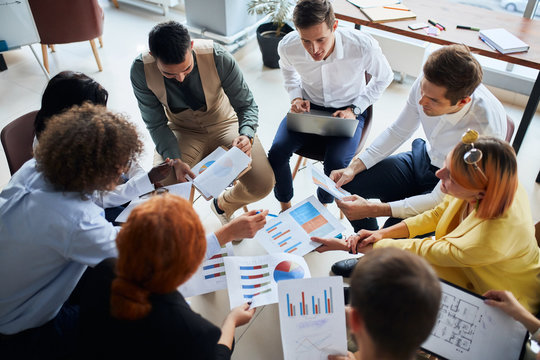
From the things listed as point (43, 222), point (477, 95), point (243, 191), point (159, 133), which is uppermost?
point (477, 95)

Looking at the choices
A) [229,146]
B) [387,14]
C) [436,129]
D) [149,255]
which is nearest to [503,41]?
[387,14]

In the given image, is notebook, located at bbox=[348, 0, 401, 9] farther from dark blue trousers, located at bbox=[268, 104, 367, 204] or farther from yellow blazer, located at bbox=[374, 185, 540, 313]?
yellow blazer, located at bbox=[374, 185, 540, 313]

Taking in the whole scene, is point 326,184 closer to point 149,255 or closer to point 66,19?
point 149,255

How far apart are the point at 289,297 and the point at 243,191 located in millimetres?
884

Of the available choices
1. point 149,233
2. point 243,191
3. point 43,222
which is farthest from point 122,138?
point 243,191

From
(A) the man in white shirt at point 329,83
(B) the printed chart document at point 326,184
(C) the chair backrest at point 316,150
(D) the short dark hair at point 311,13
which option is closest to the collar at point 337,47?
(A) the man in white shirt at point 329,83

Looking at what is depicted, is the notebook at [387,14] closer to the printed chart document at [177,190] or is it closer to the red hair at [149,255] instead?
the printed chart document at [177,190]

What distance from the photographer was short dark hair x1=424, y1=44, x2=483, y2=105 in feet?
5.74

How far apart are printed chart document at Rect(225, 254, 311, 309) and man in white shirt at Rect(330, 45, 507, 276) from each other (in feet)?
1.36

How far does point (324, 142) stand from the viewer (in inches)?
95.3

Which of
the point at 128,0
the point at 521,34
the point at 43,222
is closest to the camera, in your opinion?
the point at 43,222

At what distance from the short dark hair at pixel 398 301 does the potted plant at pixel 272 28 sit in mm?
3025

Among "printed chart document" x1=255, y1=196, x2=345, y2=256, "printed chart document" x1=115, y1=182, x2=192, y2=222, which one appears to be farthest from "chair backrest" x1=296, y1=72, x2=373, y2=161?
"printed chart document" x1=115, y1=182, x2=192, y2=222

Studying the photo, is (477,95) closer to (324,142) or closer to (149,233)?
(324,142)
